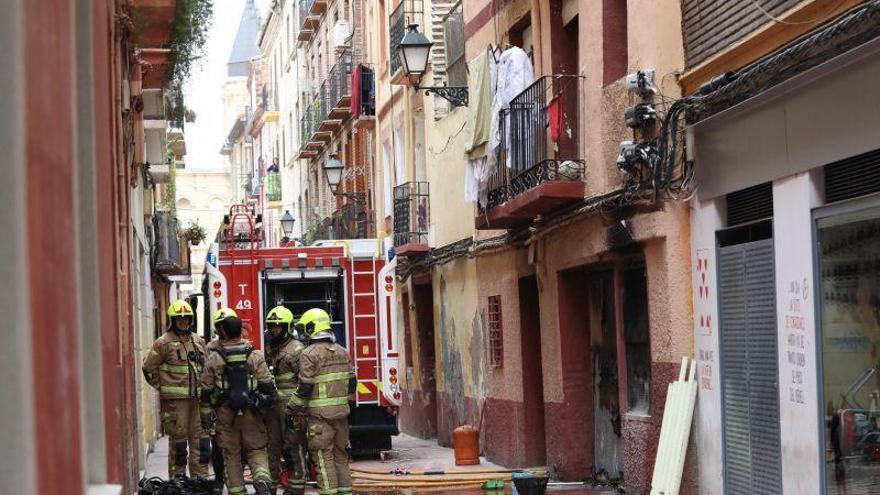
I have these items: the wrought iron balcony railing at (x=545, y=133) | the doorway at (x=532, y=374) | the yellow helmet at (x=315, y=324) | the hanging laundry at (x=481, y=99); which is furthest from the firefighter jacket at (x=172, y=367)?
the hanging laundry at (x=481, y=99)

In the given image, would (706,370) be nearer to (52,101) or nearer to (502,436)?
(502,436)

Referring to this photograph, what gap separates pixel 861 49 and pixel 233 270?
11.5 metres

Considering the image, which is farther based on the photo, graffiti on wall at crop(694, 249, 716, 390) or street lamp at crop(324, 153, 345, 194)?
street lamp at crop(324, 153, 345, 194)

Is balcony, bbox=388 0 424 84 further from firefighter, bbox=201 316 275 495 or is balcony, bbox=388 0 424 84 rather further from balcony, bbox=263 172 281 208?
balcony, bbox=263 172 281 208

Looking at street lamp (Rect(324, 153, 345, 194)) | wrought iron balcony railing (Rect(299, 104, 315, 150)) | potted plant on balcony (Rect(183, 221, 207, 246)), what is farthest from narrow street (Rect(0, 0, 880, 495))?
wrought iron balcony railing (Rect(299, 104, 315, 150))

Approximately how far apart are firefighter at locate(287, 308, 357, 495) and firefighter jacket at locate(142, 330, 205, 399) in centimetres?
200

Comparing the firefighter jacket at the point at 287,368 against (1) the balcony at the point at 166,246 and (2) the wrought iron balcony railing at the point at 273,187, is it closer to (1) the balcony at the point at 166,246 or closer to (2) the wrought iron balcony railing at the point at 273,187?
(1) the balcony at the point at 166,246

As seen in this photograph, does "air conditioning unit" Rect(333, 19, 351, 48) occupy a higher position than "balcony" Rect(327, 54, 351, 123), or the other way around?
"air conditioning unit" Rect(333, 19, 351, 48)

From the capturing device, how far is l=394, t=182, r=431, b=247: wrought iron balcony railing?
2733cm

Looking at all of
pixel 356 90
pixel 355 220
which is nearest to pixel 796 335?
pixel 356 90

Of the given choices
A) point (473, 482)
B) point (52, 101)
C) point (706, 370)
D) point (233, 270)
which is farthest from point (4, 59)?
point (233, 270)

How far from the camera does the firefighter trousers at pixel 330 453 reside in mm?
14828

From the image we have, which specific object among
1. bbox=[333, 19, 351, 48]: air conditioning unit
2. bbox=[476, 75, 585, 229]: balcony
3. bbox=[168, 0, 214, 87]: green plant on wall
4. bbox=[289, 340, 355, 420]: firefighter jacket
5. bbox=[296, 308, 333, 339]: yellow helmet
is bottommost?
bbox=[289, 340, 355, 420]: firefighter jacket

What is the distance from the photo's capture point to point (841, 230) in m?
11.3
